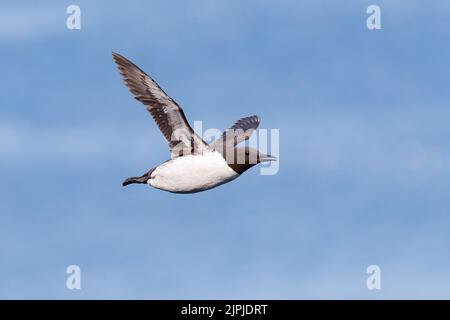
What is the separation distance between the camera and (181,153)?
2512 cm

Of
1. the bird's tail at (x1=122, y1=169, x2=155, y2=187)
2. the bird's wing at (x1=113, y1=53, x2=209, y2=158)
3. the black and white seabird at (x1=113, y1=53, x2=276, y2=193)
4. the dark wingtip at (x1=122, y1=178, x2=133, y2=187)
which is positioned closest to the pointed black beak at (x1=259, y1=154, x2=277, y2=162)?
the black and white seabird at (x1=113, y1=53, x2=276, y2=193)

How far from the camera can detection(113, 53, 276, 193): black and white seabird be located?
24.6m

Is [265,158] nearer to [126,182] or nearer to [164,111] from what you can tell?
[164,111]

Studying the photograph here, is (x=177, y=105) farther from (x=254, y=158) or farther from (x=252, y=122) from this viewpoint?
(x=252, y=122)

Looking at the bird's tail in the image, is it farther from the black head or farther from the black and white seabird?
the black head

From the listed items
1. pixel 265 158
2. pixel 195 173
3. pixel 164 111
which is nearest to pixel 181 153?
pixel 195 173

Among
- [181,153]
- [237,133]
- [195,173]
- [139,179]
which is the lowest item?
[195,173]

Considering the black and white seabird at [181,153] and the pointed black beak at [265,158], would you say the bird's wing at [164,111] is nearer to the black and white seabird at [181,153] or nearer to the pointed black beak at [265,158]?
the black and white seabird at [181,153]

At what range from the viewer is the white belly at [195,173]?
80.4 feet

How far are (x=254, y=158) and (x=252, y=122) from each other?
372cm

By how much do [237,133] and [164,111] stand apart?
3.05 meters
